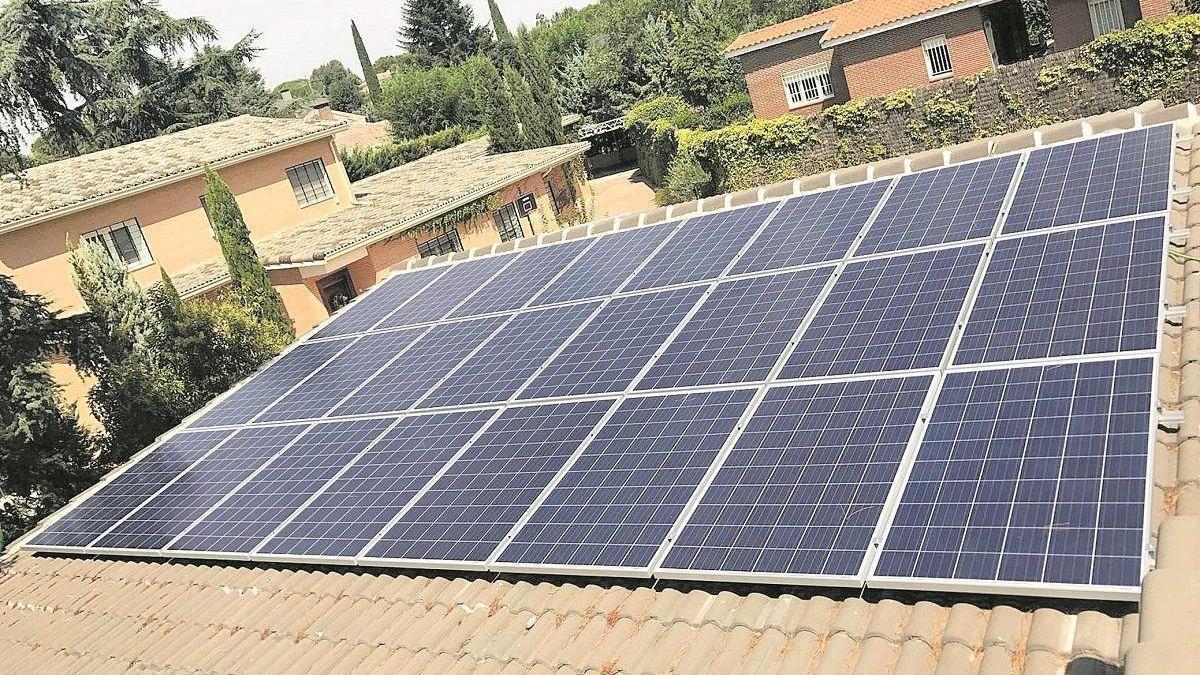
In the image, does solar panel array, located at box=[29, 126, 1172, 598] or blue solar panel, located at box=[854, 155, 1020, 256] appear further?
blue solar panel, located at box=[854, 155, 1020, 256]

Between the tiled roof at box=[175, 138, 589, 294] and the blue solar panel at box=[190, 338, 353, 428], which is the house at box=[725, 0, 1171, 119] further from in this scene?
the blue solar panel at box=[190, 338, 353, 428]

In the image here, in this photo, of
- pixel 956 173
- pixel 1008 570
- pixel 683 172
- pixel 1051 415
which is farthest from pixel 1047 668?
pixel 683 172

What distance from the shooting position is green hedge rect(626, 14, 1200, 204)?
25.7 metres

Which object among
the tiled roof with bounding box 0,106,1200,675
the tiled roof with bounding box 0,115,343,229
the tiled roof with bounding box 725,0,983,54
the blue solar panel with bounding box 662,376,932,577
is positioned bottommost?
the tiled roof with bounding box 0,106,1200,675

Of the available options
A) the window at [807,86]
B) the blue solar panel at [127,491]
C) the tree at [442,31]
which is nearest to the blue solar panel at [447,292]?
the blue solar panel at [127,491]

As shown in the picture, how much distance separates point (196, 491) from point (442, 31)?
332 feet

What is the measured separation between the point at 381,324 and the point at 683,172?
924 inches

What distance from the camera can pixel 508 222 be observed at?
131 feet

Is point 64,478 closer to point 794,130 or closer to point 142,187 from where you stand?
point 142,187

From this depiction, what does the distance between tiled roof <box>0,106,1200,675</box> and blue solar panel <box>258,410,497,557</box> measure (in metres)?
0.38

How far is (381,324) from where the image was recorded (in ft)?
50.4

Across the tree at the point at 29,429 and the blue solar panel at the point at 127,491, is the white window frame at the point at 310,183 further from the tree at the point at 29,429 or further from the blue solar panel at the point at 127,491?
the blue solar panel at the point at 127,491

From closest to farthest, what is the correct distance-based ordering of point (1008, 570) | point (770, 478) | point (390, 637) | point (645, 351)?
1. point (1008, 570)
2. point (770, 478)
3. point (390, 637)
4. point (645, 351)

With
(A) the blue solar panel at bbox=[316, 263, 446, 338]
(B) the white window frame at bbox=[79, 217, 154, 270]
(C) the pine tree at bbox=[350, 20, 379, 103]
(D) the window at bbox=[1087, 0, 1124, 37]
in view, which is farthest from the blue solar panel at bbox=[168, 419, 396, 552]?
(C) the pine tree at bbox=[350, 20, 379, 103]
